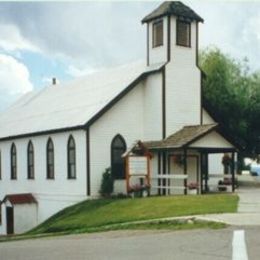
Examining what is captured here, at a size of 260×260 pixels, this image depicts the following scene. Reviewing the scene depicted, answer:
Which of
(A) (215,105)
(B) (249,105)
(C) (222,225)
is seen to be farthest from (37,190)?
(C) (222,225)

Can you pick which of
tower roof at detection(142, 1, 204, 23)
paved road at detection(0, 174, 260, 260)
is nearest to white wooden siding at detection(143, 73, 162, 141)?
tower roof at detection(142, 1, 204, 23)

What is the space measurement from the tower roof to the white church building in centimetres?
6

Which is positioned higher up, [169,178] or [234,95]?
[234,95]

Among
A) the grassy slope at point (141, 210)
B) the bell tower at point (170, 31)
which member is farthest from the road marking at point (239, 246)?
the bell tower at point (170, 31)

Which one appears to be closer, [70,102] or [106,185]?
[106,185]

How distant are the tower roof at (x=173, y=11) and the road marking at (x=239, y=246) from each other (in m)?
20.8

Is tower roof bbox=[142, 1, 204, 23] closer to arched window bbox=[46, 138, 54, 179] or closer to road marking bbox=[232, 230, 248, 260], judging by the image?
arched window bbox=[46, 138, 54, 179]

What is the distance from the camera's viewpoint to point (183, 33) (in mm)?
35219

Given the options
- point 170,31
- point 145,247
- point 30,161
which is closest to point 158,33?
point 170,31

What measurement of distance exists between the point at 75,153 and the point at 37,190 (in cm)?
575

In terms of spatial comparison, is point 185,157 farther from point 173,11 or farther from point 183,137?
point 173,11

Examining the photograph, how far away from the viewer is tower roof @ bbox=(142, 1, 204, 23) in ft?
114

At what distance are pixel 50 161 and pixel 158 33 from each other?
31.8 ft

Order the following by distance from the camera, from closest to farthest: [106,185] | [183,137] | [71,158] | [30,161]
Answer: [106,185] → [183,137] → [71,158] → [30,161]
